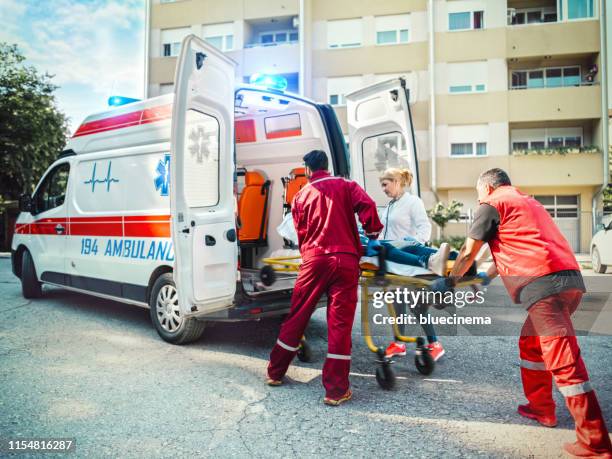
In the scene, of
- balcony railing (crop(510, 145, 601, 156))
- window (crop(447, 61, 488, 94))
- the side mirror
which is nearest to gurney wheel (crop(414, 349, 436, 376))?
the side mirror

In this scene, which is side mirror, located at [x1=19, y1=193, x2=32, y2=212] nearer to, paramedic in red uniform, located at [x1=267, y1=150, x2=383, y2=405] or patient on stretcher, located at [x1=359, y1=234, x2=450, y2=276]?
paramedic in red uniform, located at [x1=267, y1=150, x2=383, y2=405]

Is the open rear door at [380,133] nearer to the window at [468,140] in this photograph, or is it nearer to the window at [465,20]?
the window at [468,140]

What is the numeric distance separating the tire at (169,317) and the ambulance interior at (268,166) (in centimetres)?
136

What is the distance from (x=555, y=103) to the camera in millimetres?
20781

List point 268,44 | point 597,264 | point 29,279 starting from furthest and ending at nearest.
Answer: point 268,44
point 597,264
point 29,279

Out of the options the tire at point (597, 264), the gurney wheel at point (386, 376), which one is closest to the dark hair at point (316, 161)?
the gurney wheel at point (386, 376)

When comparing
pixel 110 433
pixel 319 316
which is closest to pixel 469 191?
pixel 319 316

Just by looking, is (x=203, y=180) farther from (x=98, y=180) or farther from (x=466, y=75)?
(x=466, y=75)

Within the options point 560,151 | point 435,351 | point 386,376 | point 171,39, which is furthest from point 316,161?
point 171,39

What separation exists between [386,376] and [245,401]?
1.06 metres

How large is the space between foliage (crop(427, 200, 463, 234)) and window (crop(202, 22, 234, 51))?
1188 centimetres

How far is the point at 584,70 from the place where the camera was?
2170 cm

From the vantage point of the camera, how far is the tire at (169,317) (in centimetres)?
489

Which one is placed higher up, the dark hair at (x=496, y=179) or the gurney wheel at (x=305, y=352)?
the dark hair at (x=496, y=179)
